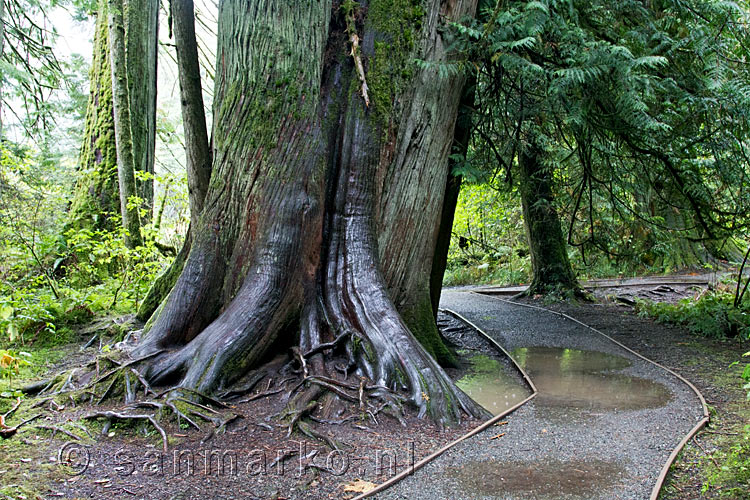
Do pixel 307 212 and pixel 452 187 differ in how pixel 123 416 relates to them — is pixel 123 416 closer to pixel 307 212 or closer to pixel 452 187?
pixel 307 212

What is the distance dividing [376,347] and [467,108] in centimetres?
326

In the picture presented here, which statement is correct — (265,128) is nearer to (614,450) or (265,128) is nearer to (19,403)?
(19,403)

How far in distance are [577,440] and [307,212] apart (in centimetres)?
276

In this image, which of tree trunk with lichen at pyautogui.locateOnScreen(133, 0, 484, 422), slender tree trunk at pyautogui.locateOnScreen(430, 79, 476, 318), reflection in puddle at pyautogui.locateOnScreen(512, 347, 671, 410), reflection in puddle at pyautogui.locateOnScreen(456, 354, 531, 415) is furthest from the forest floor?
slender tree trunk at pyautogui.locateOnScreen(430, 79, 476, 318)

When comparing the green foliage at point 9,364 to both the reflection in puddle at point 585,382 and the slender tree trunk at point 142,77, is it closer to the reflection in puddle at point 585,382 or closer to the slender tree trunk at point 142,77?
the reflection in puddle at point 585,382

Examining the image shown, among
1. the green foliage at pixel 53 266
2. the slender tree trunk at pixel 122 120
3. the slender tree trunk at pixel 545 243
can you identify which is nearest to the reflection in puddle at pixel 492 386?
the green foliage at pixel 53 266

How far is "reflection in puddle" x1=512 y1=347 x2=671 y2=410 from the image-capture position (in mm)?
4785

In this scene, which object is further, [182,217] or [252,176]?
[182,217]

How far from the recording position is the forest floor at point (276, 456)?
305 centimetres

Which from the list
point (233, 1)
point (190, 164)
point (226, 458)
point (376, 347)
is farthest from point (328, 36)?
point (226, 458)

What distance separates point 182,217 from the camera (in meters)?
11.4

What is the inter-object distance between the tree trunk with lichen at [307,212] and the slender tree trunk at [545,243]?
5.80m

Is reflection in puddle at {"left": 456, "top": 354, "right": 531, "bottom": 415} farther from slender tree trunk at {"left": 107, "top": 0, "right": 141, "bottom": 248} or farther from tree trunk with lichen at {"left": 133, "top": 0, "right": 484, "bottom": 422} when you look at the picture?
slender tree trunk at {"left": 107, "top": 0, "right": 141, "bottom": 248}

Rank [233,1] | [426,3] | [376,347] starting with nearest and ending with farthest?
[376,347], [233,1], [426,3]
